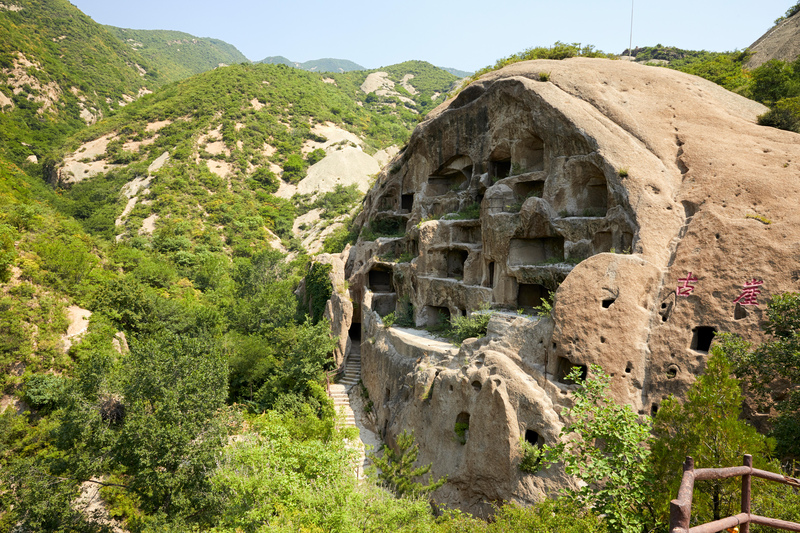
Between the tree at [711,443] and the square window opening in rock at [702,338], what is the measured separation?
23.7ft

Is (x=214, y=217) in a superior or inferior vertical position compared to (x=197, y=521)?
superior

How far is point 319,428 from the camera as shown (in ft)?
58.4

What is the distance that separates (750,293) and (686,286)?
172 cm

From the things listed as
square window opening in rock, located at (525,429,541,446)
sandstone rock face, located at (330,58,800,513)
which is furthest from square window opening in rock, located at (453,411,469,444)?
square window opening in rock, located at (525,429,541,446)

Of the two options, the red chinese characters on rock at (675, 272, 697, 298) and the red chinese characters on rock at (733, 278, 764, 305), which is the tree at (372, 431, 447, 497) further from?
the red chinese characters on rock at (733, 278, 764, 305)

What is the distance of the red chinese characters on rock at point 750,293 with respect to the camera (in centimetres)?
1335

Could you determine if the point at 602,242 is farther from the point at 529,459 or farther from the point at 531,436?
the point at 529,459

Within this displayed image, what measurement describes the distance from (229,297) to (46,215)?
50.7 feet

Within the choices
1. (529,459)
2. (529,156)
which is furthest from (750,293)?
(529,156)

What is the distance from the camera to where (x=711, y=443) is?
7.12 m

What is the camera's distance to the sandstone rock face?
561 inches

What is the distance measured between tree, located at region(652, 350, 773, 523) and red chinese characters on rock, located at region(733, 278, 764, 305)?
7.42 metres

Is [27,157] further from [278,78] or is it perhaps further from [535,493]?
[535,493]

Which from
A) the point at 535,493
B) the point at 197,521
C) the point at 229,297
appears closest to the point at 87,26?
the point at 229,297
